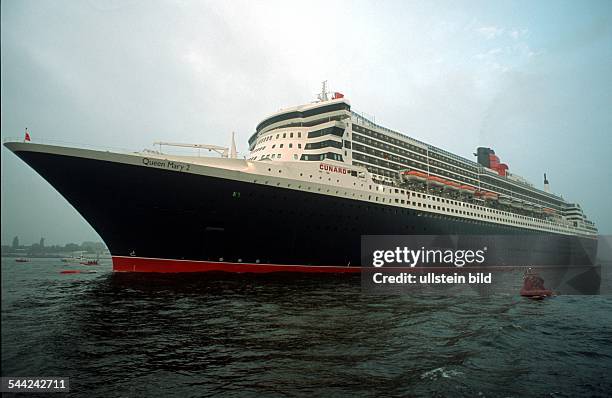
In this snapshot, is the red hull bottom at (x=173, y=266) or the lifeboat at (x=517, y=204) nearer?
the red hull bottom at (x=173, y=266)

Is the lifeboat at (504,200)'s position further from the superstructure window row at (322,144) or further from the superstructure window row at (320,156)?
the superstructure window row at (320,156)

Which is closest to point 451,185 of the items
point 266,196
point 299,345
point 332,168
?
point 332,168

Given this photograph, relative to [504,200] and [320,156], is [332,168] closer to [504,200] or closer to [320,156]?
[320,156]

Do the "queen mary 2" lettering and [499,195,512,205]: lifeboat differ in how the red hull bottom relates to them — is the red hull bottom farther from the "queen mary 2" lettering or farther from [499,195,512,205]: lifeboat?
[499,195,512,205]: lifeboat

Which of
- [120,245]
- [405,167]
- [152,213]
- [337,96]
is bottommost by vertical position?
[120,245]

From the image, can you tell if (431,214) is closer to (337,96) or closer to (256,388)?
(337,96)

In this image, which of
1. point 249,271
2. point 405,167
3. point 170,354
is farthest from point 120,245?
point 405,167

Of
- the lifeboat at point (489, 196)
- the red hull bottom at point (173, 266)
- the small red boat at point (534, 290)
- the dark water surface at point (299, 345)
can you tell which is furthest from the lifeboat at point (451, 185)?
the red hull bottom at point (173, 266)
